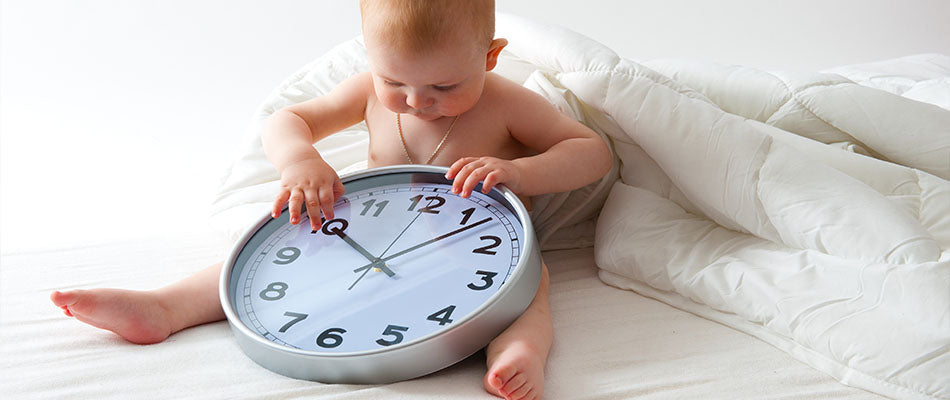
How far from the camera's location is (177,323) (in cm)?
115

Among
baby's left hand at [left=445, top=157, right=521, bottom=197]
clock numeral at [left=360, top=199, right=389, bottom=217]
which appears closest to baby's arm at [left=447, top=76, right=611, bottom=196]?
baby's left hand at [left=445, top=157, right=521, bottom=197]

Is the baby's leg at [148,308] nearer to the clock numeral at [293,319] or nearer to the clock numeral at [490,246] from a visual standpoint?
the clock numeral at [293,319]

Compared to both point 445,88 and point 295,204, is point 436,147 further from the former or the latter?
point 295,204

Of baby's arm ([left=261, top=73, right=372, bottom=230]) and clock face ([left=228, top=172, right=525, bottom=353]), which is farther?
baby's arm ([left=261, top=73, right=372, bottom=230])

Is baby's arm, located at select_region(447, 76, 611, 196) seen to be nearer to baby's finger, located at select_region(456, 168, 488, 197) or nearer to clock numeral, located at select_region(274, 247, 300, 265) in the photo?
baby's finger, located at select_region(456, 168, 488, 197)

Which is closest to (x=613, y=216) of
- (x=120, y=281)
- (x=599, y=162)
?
(x=599, y=162)

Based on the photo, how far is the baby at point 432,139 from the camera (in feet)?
3.62

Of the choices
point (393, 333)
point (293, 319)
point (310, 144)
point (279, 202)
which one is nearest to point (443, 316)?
point (393, 333)

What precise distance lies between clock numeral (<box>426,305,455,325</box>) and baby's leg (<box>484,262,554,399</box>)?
0.06 metres

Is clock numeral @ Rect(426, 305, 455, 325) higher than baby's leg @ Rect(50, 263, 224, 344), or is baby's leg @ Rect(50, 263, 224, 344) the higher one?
clock numeral @ Rect(426, 305, 455, 325)

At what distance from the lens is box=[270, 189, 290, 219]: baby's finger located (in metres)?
1.19

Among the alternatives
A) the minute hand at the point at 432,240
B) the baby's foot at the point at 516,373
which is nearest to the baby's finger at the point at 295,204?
the minute hand at the point at 432,240

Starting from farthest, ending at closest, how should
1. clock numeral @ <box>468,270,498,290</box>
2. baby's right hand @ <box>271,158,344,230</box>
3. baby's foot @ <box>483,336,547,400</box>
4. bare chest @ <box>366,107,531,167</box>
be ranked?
bare chest @ <box>366,107,531,167</box> < baby's right hand @ <box>271,158,344,230</box> < clock numeral @ <box>468,270,498,290</box> < baby's foot @ <box>483,336,547,400</box>

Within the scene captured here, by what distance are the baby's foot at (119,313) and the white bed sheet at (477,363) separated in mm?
18
